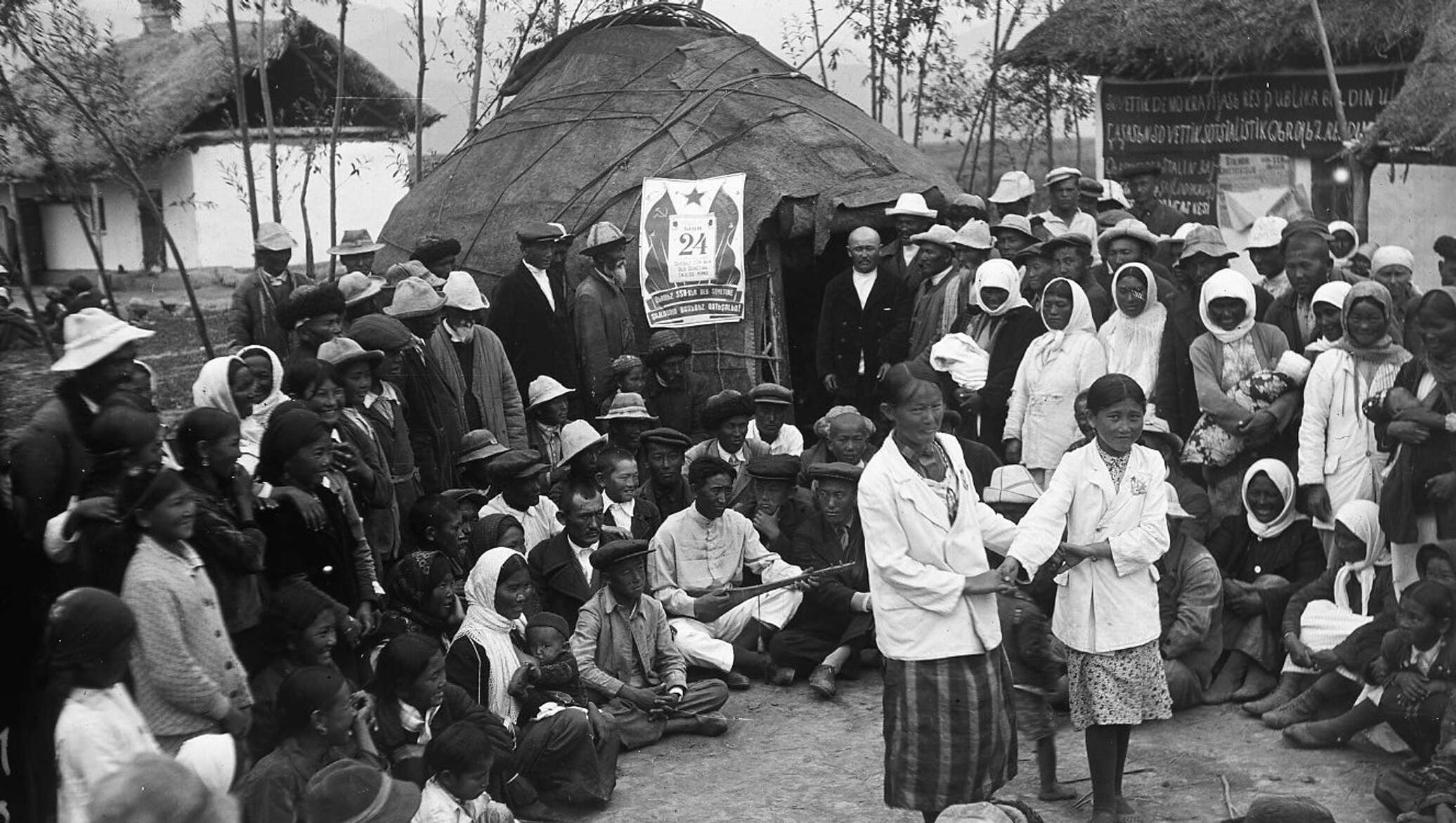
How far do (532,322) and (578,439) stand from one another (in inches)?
70.9

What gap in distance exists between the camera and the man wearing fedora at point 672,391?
352 inches

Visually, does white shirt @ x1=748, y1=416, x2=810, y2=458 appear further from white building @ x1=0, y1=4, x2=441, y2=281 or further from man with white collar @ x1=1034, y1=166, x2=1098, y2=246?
white building @ x1=0, y1=4, x2=441, y2=281

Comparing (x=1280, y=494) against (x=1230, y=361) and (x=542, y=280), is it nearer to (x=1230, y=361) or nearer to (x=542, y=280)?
(x=1230, y=361)

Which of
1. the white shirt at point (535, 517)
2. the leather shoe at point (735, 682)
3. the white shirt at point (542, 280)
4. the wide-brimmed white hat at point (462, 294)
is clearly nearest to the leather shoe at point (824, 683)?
the leather shoe at point (735, 682)

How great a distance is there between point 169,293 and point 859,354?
12640mm

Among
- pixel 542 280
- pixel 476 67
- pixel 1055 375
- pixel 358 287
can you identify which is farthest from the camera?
pixel 476 67

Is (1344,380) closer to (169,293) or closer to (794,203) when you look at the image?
(794,203)

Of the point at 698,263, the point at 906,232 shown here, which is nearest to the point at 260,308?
the point at 698,263

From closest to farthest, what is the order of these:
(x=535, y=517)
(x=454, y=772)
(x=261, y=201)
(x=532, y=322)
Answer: (x=454, y=772) < (x=535, y=517) < (x=532, y=322) < (x=261, y=201)

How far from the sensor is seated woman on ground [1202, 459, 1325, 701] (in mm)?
6715

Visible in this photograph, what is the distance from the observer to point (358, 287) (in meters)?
7.84

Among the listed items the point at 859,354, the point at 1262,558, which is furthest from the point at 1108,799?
the point at 859,354

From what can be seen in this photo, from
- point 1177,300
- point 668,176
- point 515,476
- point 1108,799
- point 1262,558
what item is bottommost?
point 1108,799

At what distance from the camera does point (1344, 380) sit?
6.75 m
